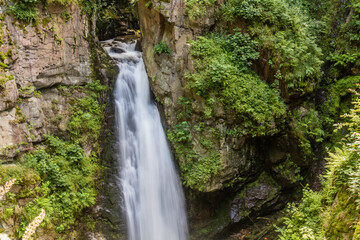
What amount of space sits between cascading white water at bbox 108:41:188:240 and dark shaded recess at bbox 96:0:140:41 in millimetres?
5411

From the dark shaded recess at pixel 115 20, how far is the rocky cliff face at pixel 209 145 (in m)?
5.00

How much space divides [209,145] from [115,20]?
993 cm

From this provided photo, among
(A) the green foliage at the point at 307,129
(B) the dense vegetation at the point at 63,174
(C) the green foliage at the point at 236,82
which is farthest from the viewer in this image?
(A) the green foliage at the point at 307,129

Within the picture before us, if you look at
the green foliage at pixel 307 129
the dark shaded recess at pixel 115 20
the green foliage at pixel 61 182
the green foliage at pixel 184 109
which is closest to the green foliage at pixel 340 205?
the green foliage at pixel 307 129

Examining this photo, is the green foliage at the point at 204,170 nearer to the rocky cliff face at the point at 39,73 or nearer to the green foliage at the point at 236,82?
the green foliage at the point at 236,82

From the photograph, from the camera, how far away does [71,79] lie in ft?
27.0

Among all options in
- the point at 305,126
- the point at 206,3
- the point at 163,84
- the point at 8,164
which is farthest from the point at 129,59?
the point at 305,126

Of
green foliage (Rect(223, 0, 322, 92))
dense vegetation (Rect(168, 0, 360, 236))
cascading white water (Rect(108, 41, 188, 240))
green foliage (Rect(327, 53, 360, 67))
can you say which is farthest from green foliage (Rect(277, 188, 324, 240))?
green foliage (Rect(327, 53, 360, 67))

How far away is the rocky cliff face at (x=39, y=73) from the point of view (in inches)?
252

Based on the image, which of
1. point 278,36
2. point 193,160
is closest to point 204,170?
point 193,160

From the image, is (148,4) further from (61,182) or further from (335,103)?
(335,103)

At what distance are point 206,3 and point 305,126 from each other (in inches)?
211

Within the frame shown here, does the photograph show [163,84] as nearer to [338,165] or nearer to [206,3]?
[206,3]

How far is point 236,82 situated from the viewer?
7480mm
